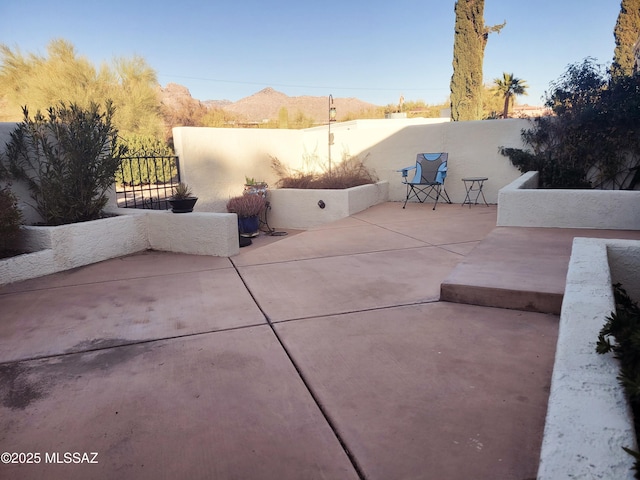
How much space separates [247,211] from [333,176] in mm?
2309

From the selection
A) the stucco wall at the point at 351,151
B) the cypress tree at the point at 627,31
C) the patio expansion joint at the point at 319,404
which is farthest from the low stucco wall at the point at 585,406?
the cypress tree at the point at 627,31

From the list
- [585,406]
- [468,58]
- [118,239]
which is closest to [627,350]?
[585,406]

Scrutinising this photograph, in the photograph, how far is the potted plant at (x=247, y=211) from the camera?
23.5ft

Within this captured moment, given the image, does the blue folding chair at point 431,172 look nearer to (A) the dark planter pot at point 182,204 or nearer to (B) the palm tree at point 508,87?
(A) the dark planter pot at point 182,204

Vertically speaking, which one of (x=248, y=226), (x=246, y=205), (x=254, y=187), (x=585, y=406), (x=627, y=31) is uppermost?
(x=627, y=31)

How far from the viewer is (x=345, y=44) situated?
1089 inches

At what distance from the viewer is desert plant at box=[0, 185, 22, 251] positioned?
400 cm

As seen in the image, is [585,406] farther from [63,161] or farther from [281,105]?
[281,105]

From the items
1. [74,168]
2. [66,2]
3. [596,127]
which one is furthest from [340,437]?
[66,2]

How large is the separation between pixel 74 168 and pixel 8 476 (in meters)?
3.92

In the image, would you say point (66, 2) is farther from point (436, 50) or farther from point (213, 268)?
point (213, 268)

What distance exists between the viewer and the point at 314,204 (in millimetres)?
7949

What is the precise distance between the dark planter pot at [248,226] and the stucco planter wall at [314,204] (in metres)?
1.07

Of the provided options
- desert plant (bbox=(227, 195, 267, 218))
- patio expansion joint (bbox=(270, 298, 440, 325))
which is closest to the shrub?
patio expansion joint (bbox=(270, 298, 440, 325))
